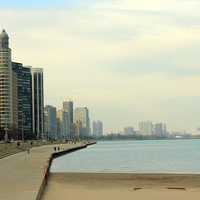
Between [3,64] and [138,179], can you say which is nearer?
[138,179]

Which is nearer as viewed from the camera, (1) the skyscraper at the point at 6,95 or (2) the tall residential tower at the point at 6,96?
(1) the skyscraper at the point at 6,95

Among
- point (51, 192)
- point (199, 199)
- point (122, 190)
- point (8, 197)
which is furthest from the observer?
point (122, 190)

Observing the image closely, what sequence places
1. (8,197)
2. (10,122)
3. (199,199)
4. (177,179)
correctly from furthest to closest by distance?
(10,122)
(177,179)
(199,199)
(8,197)

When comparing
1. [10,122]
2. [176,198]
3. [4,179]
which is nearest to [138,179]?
[4,179]

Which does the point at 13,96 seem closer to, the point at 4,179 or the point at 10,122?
the point at 10,122

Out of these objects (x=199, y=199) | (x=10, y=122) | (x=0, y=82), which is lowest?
(x=199, y=199)

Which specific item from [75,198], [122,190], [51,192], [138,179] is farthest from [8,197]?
[138,179]

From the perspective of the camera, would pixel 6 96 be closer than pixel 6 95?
Yes

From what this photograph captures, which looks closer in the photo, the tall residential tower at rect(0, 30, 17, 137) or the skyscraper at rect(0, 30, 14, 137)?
the skyscraper at rect(0, 30, 14, 137)

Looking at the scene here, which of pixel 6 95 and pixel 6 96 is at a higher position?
pixel 6 95

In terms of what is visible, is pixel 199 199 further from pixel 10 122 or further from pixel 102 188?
pixel 10 122

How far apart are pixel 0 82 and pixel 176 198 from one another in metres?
163

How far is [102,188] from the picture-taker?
3369 centimetres

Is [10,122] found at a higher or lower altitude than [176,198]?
higher
